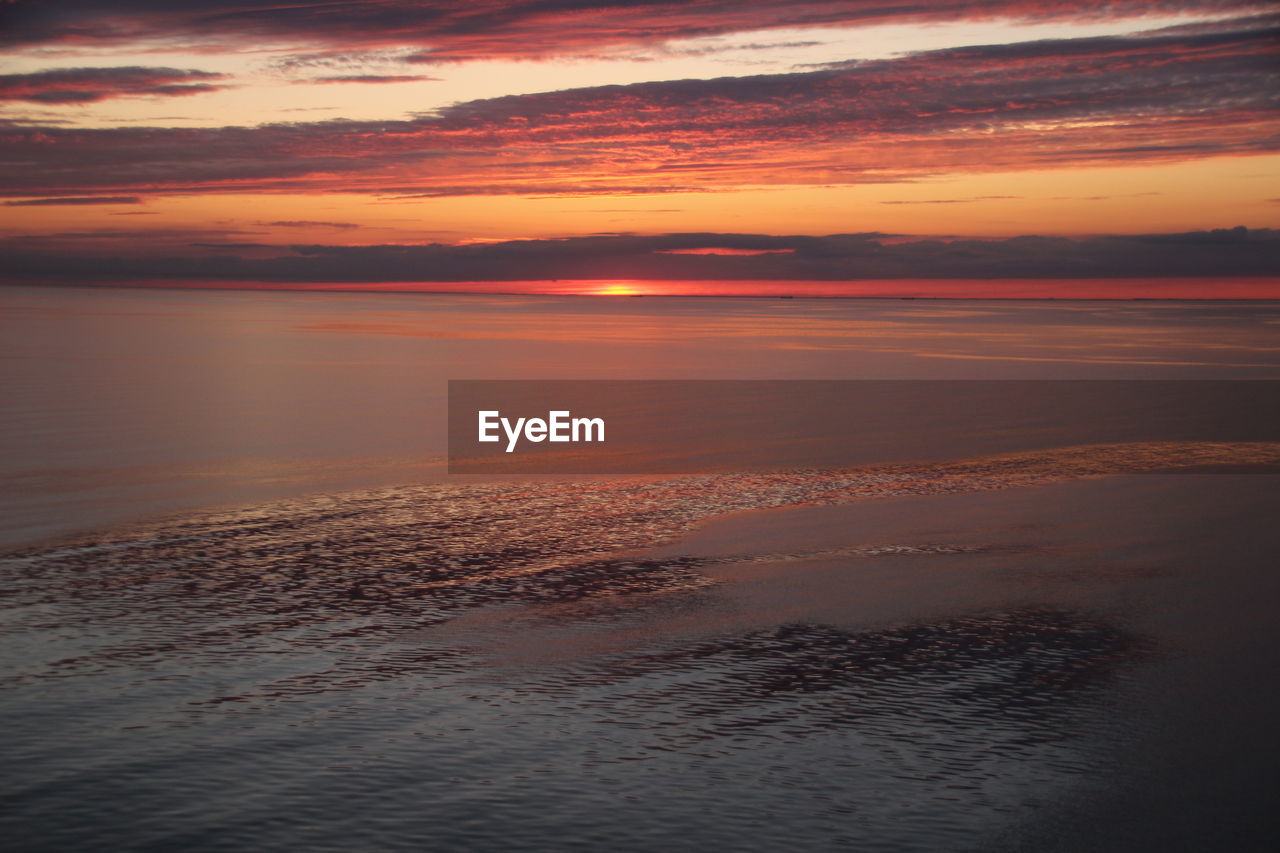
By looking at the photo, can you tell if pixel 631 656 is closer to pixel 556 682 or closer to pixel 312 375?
pixel 556 682

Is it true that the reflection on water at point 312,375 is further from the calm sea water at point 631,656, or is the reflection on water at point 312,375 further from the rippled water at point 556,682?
the rippled water at point 556,682

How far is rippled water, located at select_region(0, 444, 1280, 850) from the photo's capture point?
6.09 metres

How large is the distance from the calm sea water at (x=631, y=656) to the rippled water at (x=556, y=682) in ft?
0.10

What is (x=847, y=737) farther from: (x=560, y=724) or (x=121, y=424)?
(x=121, y=424)

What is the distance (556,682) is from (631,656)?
791mm

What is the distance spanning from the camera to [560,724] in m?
7.36

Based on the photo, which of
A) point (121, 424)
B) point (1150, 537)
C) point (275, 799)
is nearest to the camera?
point (275, 799)

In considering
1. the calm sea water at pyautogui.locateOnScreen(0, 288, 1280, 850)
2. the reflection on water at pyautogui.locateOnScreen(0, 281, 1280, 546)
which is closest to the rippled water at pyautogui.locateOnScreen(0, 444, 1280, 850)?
the calm sea water at pyautogui.locateOnScreen(0, 288, 1280, 850)

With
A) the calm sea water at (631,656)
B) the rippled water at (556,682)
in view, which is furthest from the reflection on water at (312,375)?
the rippled water at (556,682)

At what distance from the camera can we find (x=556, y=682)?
8125 mm

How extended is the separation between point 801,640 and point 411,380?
24.7 metres

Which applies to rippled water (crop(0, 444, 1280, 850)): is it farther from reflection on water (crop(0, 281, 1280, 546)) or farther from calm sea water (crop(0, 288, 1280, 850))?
reflection on water (crop(0, 281, 1280, 546))

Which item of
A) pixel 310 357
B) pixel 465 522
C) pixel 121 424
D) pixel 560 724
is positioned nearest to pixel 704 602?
pixel 560 724

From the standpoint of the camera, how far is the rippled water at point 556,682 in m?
6.09
